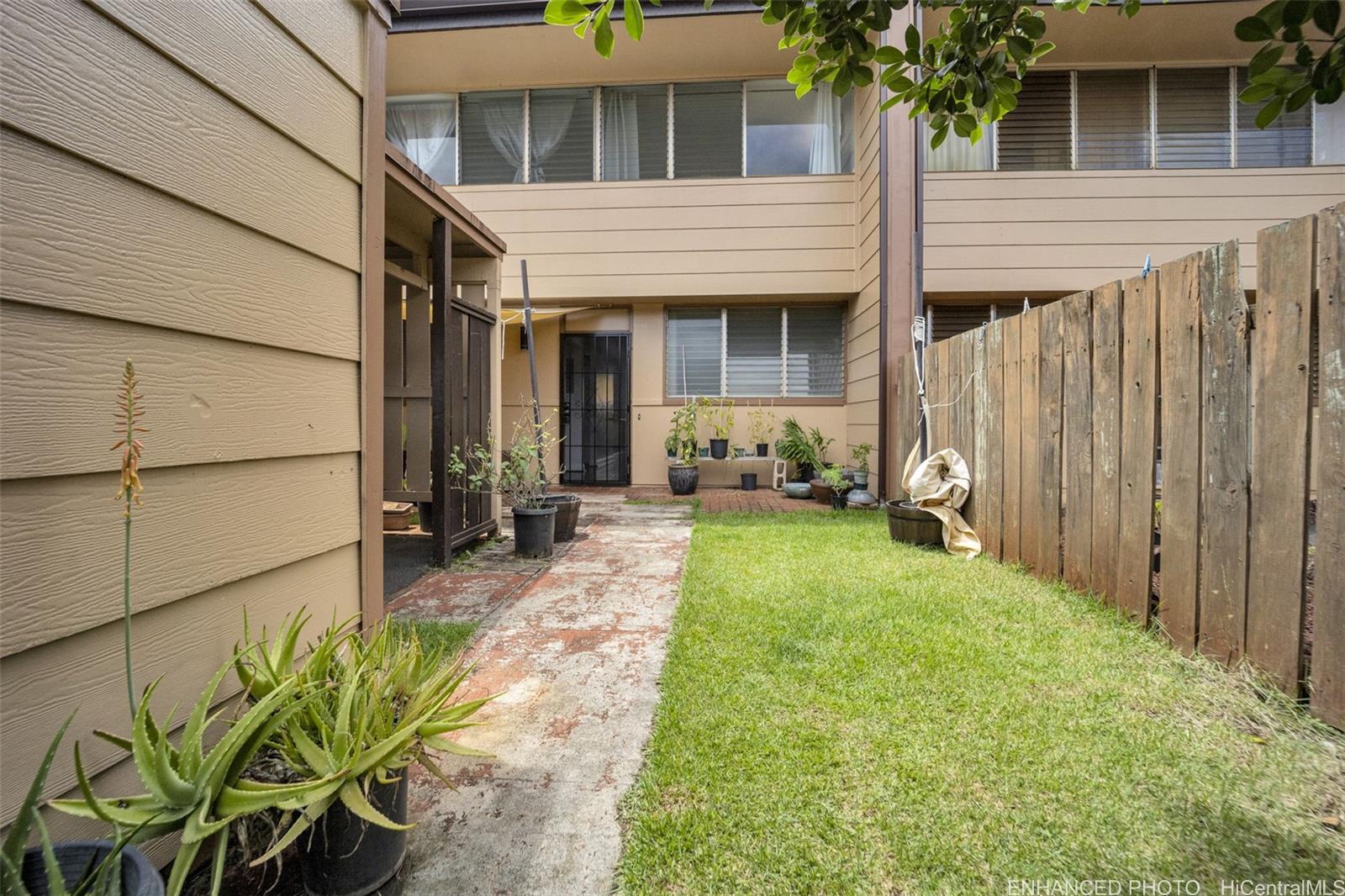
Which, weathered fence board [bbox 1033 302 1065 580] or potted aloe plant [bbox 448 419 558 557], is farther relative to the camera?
potted aloe plant [bbox 448 419 558 557]

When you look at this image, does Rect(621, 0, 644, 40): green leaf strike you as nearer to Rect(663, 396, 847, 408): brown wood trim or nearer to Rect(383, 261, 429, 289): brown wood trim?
Rect(383, 261, 429, 289): brown wood trim

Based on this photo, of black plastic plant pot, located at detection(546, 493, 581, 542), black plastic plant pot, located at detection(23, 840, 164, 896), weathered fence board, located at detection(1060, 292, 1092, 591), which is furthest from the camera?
black plastic plant pot, located at detection(546, 493, 581, 542)

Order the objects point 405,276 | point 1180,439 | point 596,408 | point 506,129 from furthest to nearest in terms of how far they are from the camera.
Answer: point 596,408 → point 506,129 → point 405,276 → point 1180,439

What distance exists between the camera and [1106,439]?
2605 millimetres

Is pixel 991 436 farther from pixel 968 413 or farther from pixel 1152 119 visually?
pixel 1152 119

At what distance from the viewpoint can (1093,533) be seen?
268 cm

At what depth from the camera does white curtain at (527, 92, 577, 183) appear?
7160 mm

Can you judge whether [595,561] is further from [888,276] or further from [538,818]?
[888,276]

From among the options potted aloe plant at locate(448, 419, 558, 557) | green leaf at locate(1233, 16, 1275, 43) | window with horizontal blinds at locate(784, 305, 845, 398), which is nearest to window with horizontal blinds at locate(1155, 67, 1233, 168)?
window with horizontal blinds at locate(784, 305, 845, 398)

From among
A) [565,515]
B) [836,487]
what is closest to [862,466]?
[836,487]

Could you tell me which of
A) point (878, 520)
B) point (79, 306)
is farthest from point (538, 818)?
point (878, 520)

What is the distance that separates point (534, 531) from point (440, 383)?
121 centimetres

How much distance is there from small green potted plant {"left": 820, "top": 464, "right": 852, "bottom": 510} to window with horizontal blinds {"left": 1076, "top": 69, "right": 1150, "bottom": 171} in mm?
4681

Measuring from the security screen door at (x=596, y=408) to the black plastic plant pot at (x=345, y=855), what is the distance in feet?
21.3
